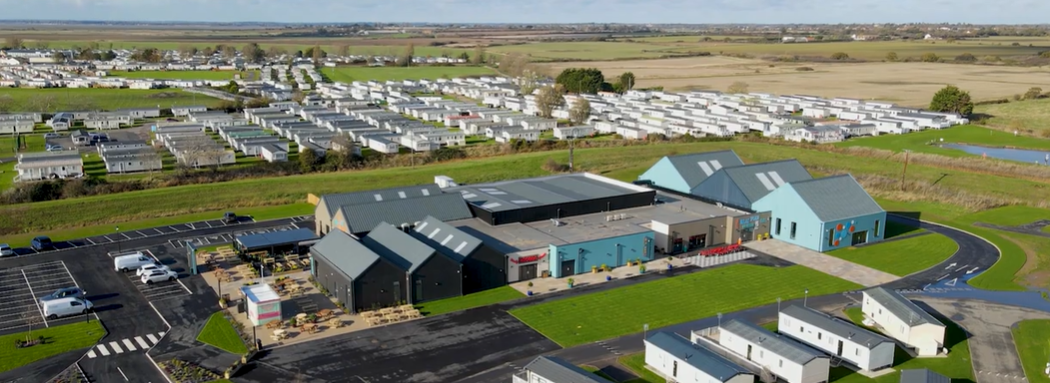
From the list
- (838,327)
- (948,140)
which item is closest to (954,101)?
(948,140)

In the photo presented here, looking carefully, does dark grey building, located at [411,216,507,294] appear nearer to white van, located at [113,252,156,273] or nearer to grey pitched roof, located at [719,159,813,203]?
white van, located at [113,252,156,273]

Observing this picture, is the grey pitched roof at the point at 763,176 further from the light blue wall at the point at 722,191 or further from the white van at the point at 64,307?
the white van at the point at 64,307

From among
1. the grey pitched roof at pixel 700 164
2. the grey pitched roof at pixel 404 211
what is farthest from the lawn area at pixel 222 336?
the grey pitched roof at pixel 700 164

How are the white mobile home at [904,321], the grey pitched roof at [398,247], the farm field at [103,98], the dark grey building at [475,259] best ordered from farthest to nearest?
the farm field at [103,98] → the dark grey building at [475,259] → the grey pitched roof at [398,247] → the white mobile home at [904,321]

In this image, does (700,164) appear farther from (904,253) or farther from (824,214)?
(904,253)

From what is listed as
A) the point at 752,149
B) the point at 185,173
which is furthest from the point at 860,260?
the point at 185,173

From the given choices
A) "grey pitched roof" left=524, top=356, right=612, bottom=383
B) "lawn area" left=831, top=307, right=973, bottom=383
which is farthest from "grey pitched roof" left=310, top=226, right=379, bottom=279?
"lawn area" left=831, top=307, right=973, bottom=383

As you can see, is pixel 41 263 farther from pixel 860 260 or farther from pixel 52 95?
pixel 52 95
